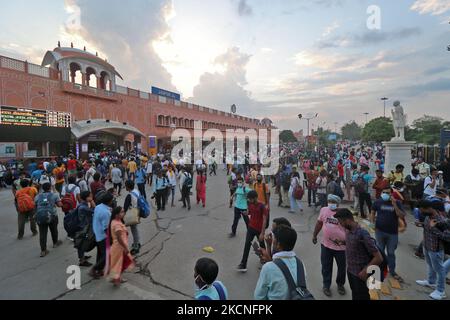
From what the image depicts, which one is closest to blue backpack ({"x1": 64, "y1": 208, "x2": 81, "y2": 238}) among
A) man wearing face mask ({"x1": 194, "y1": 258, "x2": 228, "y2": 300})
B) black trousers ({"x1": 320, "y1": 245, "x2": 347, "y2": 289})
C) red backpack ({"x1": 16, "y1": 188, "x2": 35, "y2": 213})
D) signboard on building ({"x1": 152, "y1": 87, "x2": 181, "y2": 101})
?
red backpack ({"x1": 16, "y1": 188, "x2": 35, "y2": 213})

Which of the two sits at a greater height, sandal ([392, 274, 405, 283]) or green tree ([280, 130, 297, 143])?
green tree ([280, 130, 297, 143])

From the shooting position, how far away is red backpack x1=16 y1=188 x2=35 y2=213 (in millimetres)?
5625

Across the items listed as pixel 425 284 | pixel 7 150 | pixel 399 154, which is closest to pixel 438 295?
pixel 425 284

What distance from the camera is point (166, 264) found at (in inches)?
177

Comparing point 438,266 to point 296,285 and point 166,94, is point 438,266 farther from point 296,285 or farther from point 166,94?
point 166,94

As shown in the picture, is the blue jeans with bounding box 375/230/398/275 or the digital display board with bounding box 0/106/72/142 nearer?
the blue jeans with bounding box 375/230/398/275

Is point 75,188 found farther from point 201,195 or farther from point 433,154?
point 433,154

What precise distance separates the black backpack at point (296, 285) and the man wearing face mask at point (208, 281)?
51cm

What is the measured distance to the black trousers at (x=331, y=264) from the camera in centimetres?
348

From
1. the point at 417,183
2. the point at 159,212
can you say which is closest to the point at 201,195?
the point at 159,212

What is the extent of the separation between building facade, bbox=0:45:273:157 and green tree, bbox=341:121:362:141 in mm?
104146

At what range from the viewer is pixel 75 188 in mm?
5555

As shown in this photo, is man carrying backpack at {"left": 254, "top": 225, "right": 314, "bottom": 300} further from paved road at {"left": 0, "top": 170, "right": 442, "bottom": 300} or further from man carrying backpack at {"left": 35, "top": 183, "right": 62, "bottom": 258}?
man carrying backpack at {"left": 35, "top": 183, "right": 62, "bottom": 258}
